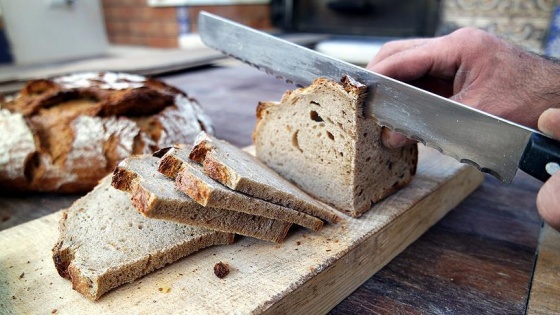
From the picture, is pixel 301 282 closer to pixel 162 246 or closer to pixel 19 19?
pixel 162 246

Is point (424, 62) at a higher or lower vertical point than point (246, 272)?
higher

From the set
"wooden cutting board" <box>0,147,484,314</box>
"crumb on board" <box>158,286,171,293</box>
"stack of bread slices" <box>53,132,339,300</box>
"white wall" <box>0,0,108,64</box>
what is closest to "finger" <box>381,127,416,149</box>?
"wooden cutting board" <box>0,147,484,314</box>

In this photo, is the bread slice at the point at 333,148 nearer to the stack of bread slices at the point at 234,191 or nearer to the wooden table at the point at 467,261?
the stack of bread slices at the point at 234,191

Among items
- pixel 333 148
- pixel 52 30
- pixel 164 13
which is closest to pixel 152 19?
pixel 164 13

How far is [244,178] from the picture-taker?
1.26m

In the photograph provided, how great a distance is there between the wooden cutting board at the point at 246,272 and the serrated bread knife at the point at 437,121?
35 cm

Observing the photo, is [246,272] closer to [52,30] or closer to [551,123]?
[551,123]

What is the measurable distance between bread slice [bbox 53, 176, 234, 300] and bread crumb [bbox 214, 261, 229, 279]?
4.8 inches

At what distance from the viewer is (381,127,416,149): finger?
1503 mm

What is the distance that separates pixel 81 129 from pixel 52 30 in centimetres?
346

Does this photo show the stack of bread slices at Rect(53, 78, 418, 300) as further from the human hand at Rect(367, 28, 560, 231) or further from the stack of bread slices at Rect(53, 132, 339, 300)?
the human hand at Rect(367, 28, 560, 231)

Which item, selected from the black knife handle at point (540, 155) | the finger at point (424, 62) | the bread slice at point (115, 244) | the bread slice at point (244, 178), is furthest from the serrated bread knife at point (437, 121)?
the bread slice at point (115, 244)

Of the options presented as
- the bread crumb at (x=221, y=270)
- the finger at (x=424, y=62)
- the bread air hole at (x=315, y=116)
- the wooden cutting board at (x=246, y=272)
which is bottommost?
the wooden cutting board at (x=246, y=272)

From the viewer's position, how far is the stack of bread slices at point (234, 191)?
1.22m
